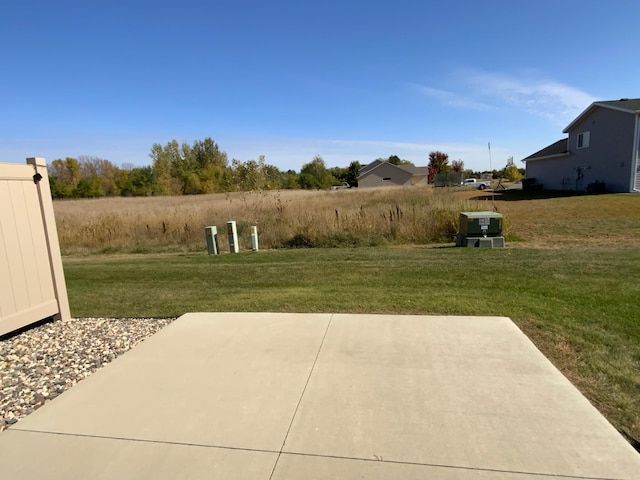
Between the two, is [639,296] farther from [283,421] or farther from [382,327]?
[283,421]

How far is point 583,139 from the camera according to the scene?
2853 cm

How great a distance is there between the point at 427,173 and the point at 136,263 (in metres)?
78.0

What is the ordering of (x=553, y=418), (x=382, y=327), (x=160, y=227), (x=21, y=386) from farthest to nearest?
(x=160, y=227), (x=382, y=327), (x=21, y=386), (x=553, y=418)

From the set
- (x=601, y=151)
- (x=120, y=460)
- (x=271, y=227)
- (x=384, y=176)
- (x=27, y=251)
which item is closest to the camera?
(x=120, y=460)

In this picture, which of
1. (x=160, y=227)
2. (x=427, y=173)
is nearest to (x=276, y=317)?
(x=160, y=227)

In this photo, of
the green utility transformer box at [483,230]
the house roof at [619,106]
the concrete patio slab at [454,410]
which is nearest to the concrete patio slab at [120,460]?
the concrete patio slab at [454,410]

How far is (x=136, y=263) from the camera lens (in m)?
9.65

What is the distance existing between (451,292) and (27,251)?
540 cm

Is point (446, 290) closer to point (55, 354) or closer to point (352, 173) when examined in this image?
point (55, 354)

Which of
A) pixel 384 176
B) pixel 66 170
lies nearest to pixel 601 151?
pixel 384 176

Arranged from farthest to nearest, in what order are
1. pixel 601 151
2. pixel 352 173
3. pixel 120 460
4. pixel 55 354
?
pixel 352 173, pixel 601 151, pixel 55 354, pixel 120 460

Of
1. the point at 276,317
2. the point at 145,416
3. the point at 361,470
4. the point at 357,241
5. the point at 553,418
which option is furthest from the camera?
the point at 357,241

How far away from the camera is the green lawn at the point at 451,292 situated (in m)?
3.46

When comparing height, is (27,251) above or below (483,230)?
above
